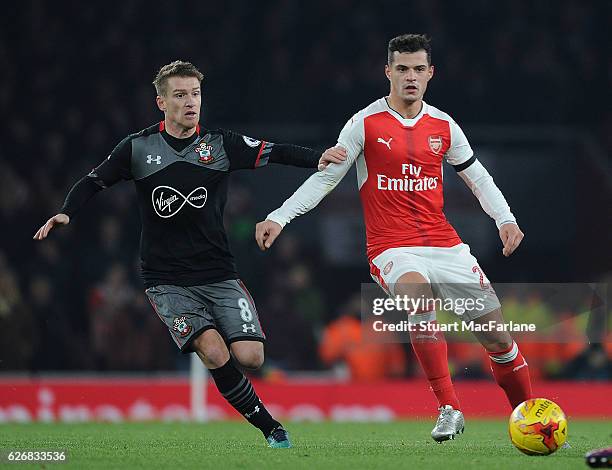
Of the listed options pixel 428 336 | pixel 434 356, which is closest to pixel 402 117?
pixel 428 336

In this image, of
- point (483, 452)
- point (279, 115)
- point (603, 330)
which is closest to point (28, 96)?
point (279, 115)

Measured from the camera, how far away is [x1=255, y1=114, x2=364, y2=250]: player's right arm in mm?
6988

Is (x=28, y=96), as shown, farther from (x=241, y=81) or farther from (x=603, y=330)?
(x=603, y=330)

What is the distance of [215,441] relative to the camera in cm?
754

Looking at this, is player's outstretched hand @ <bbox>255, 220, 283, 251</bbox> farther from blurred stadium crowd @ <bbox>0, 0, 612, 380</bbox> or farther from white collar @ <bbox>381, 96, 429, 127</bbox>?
blurred stadium crowd @ <bbox>0, 0, 612, 380</bbox>

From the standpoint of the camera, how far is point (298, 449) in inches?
262

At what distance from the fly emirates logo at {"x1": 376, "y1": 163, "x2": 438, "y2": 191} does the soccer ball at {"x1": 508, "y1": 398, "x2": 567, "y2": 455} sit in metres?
1.51

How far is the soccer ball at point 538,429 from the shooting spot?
618 centimetres

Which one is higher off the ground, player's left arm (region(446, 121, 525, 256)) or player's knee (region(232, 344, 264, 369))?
player's left arm (region(446, 121, 525, 256))

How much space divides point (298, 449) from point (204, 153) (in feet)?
5.72

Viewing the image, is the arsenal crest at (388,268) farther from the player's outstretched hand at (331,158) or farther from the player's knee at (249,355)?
the player's knee at (249,355)

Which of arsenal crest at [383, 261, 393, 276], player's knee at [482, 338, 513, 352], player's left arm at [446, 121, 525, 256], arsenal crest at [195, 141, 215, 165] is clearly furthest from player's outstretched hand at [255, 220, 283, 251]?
player's knee at [482, 338, 513, 352]

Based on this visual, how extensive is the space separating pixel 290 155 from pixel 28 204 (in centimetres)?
786

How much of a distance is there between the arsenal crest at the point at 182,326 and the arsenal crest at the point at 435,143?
5.76ft
